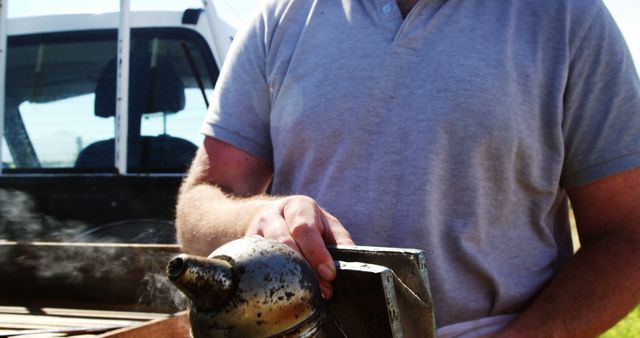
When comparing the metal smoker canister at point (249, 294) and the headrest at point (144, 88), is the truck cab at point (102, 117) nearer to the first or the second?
the headrest at point (144, 88)

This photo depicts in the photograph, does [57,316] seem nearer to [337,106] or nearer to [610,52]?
[337,106]

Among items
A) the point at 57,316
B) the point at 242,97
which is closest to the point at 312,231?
the point at 242,97

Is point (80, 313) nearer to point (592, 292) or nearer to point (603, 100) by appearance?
A: point (592, 292)

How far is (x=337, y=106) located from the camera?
170 cm

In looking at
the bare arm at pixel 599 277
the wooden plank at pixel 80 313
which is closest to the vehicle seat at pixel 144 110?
the wooden plank at pixel 80 313

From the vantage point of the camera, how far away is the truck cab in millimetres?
3906

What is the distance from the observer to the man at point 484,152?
1610 mm

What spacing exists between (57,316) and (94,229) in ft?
4.92

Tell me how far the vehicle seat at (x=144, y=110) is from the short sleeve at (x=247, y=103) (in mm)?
2282

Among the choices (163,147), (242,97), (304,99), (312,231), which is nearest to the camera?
(312,231)

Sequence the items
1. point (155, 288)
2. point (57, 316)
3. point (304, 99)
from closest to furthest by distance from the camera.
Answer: point (304, 99) < point (57, 316) < point (155, 288)

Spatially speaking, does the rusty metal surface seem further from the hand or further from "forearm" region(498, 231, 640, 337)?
"forearm" region(498, 231, 640, 337)

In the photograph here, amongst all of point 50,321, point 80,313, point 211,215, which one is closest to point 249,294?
point 211,215

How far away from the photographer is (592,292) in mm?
1648
